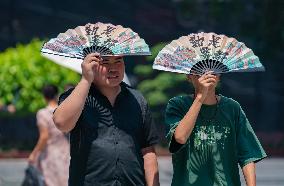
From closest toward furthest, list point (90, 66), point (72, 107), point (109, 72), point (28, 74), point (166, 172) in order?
point (72, 107) → point (90, 66) → point (109, 72) → point (166, 172) → point (28, 74)

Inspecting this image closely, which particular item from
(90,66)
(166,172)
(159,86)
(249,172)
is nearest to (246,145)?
(249,172)

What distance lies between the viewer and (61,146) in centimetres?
755

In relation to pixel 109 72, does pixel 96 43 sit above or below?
above

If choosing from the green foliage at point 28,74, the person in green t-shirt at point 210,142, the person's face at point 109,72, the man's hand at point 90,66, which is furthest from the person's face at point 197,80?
A: the green foliage at point 28,74

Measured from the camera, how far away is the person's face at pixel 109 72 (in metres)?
4.68

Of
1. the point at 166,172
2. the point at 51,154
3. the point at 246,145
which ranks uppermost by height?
the point at 246,145

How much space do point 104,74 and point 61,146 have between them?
296 cm

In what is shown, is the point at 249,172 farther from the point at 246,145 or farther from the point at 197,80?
the point at 197,80

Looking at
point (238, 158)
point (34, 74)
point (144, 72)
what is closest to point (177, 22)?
point (144, 72)

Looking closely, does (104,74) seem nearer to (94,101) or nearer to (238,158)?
(94,101)

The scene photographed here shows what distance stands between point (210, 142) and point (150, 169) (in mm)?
346

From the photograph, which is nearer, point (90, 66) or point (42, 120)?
point (90, 66)

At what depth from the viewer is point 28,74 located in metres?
17.0

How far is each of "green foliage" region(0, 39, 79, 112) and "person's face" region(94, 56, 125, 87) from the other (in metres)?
11.9
